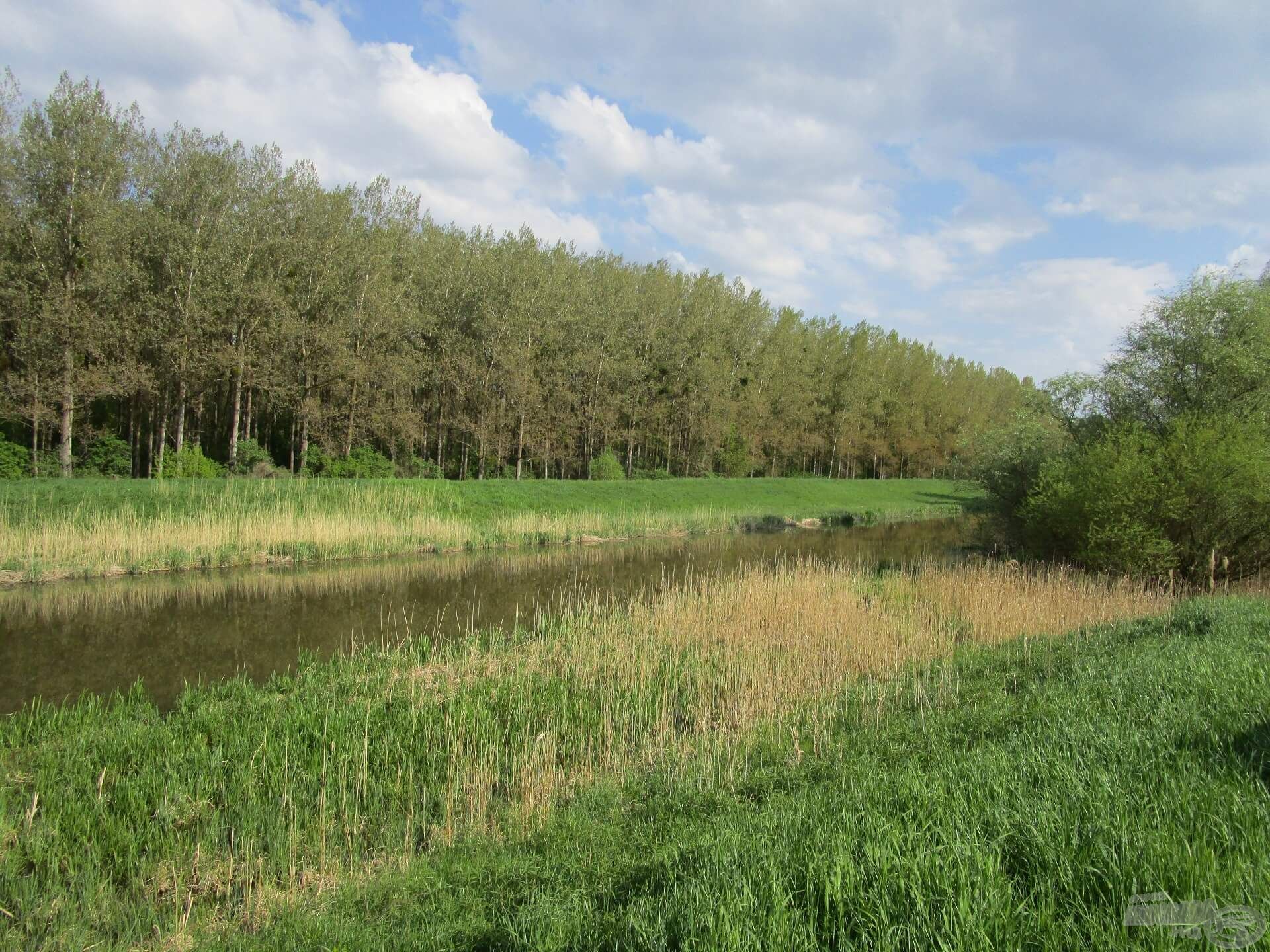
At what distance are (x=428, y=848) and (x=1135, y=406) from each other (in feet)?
76.2

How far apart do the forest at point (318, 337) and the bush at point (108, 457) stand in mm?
103

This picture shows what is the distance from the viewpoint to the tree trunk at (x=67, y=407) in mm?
25781

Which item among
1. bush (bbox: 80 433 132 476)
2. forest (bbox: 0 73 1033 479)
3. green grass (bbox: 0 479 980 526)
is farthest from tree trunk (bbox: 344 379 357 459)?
bush (bbox: 80 433 132 476)

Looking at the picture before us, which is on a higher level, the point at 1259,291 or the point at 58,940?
the point at 1259,291

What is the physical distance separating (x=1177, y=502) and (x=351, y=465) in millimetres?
31790

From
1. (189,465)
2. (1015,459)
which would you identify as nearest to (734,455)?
(1015,459)

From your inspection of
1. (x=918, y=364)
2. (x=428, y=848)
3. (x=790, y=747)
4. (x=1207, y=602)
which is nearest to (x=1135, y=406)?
(x=1207, y=602)

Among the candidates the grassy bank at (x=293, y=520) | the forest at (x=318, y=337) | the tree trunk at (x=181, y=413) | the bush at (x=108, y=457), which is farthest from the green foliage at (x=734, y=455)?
the bush at (x=108, y=457)

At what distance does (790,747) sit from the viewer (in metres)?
6.98

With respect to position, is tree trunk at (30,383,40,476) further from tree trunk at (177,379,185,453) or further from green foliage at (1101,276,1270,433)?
green foliage at (1101,276,1270,433)

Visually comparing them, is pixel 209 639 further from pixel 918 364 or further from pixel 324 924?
pixel 918 364

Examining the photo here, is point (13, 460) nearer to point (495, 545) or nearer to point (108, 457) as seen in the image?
point (108, 457)

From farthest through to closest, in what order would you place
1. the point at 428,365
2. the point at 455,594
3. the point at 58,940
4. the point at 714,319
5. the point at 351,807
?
the point at 714,319 < the point at 428,365 < the point at 455,594 < the point at 351,807 < the point at 58,940

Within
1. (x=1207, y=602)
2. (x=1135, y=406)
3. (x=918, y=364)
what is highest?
(x=918, y=364)
